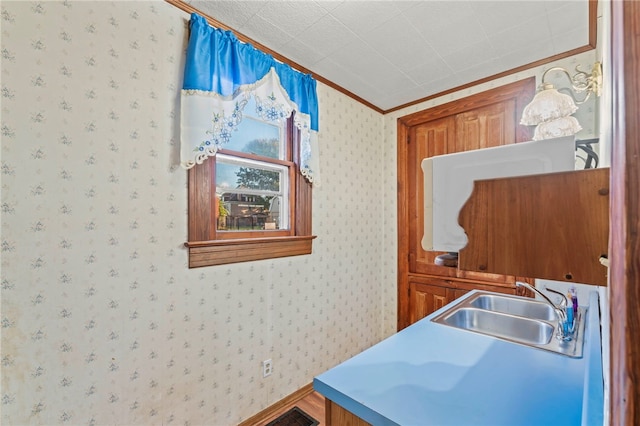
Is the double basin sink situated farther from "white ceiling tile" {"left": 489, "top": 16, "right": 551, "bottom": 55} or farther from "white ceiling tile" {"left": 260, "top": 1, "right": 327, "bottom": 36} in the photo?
"white ceiling tile" {"left": 260, "top": 1, "right": 327, "bottom": 36}

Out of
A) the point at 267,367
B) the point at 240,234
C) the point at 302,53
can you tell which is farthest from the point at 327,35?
the point at 267,367

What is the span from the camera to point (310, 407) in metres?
2.08

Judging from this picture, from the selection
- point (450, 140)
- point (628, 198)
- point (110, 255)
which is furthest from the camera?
point (450, 140)

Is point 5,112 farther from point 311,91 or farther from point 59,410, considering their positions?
point 311,91

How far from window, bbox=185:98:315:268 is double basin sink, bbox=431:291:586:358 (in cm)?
114

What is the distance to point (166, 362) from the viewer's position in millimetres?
1520

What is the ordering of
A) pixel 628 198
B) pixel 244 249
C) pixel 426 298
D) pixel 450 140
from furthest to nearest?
pixel 426 298 → pixel 450 140 → pixel 244 249 → pixel 628 198

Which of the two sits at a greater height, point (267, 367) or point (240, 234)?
point (240, 234)

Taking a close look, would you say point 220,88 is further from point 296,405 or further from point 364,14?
point 296,405

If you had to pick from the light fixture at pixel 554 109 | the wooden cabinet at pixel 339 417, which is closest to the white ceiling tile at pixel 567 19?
the light fixture at pixel 554 109

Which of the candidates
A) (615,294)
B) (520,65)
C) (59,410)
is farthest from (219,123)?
(520,65)

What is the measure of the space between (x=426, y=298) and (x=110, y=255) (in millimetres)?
2638

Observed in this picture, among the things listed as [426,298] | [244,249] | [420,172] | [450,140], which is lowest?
[426,298]

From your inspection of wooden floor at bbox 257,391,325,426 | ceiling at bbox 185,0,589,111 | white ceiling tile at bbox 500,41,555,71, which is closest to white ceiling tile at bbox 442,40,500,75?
ceiling at bbox 185,0,589,111
